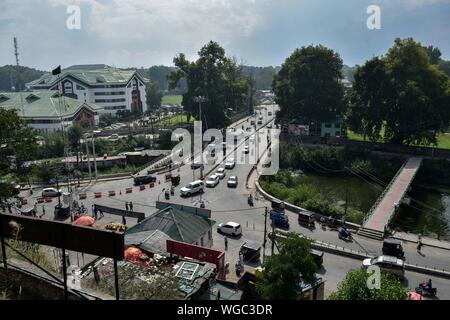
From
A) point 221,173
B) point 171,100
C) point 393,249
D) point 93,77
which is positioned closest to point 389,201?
point 393,249

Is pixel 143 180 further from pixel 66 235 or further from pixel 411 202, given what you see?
pixel 66 235

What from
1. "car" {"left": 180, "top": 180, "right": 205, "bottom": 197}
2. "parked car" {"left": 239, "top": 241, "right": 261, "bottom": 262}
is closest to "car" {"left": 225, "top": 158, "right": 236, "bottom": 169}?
"car" {"left": 180, "top": 180, "right": 205, "bottom": 197}

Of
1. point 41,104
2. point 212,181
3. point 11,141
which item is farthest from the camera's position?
point 41,104

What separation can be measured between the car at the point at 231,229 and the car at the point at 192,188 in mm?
8246

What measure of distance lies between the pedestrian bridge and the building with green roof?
45.9m

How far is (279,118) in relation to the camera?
56.4 m

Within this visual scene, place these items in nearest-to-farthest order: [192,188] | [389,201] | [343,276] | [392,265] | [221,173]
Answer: [392,265]
[343,276]
[389,201]
[192,188]
[221,173]

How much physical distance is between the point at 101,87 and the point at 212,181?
5963 cm

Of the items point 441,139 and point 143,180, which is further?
point 441,139

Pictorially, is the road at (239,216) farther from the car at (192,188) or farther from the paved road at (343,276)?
the car at (192,188)

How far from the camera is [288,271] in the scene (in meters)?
13.5

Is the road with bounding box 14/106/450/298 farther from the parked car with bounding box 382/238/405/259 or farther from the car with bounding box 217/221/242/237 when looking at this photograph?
the parked car with bounding box 382/238/405/259

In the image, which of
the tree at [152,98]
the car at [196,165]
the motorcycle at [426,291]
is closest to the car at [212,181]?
the car at [196,165]
